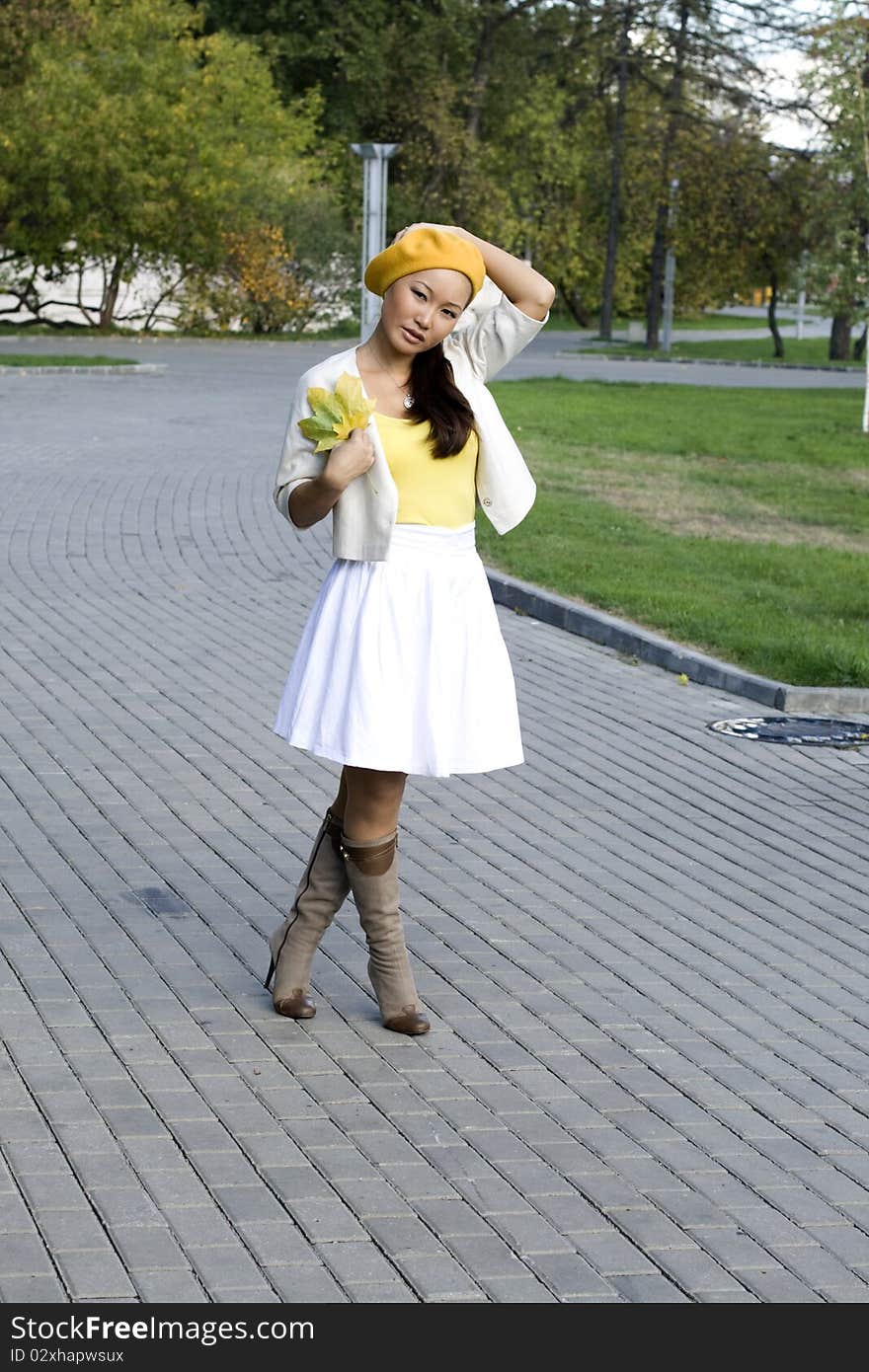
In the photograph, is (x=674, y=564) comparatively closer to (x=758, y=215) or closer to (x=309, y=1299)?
(x=309, y=1299)

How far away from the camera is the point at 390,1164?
4168 millimetres

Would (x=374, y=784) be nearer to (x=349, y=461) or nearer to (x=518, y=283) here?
(x=349, y=461)

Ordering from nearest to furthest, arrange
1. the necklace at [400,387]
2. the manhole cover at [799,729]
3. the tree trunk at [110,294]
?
the necklace at [400,387]
the manhole cover at [799,729]
the tree trunk at [110,294]

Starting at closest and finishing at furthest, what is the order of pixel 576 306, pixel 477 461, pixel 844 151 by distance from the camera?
pixel 477 461, pixel 844 151, pixel 576 306

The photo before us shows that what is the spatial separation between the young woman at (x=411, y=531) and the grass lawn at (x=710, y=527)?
509 centimetres

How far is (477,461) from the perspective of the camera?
472 centimetres

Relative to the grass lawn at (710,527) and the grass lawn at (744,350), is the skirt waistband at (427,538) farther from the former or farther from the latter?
the grass lawn at (744,350)

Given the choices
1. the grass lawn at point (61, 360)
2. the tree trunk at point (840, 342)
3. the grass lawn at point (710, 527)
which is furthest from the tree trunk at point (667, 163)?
the grass lawn at point (710, 527)

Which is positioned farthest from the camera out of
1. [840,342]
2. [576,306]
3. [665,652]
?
[576,306]

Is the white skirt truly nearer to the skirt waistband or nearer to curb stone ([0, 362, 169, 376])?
the skirt waistband

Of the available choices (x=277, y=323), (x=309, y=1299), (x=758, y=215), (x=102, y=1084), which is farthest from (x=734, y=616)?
(x=758, y=215)

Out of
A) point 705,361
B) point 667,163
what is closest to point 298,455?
point 705,361

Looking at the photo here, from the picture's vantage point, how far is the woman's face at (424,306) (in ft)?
14.7

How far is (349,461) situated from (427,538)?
338 millimetres
